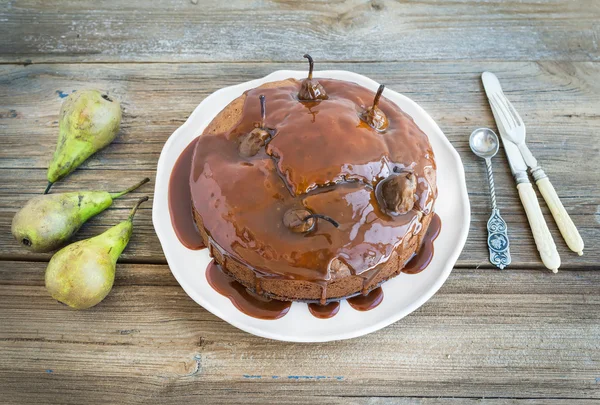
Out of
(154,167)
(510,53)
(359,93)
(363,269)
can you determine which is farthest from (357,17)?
(363,269)

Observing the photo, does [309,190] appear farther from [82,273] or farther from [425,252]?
[82,273]

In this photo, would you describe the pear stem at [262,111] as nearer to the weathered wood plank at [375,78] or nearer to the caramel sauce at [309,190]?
the caramel sauce at [309,190]

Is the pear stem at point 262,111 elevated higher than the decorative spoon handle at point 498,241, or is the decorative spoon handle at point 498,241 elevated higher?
the pear stem at point 262,111

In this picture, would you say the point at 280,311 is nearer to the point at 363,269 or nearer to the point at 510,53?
the point at 363,269

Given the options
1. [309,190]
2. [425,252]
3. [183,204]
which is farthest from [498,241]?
[183,204]

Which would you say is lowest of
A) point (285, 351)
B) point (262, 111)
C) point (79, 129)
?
point (285, 351)

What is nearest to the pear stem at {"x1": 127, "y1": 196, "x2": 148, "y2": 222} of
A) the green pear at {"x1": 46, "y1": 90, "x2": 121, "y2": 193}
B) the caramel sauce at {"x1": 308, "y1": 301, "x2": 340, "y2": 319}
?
the green pear at {"x1": 46, "y1": 90, "x2": 121, "y2": 193}

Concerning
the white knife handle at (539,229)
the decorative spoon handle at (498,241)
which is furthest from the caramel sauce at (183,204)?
the white knife handle at (539,229)
